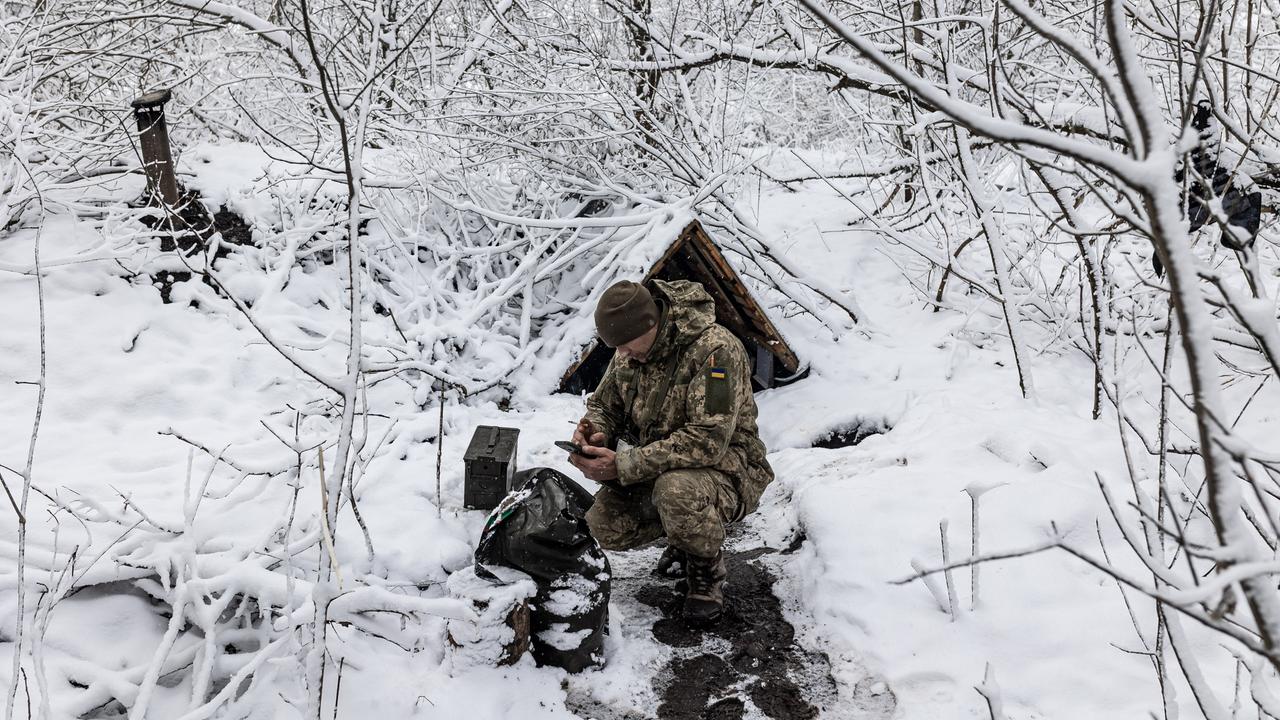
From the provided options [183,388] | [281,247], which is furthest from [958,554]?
[281,247]

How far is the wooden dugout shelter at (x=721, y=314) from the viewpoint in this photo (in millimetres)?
5438

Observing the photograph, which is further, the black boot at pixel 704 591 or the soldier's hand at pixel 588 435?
the soldier's hand at pixel 588 435

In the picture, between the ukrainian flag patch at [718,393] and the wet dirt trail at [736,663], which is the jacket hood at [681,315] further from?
the wet dirt trail at [736,663]

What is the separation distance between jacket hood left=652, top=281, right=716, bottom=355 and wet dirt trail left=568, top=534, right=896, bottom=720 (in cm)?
121

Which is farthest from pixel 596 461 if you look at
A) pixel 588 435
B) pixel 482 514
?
pixel 482 514

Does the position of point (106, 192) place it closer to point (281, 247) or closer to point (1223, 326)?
point (281, 247)

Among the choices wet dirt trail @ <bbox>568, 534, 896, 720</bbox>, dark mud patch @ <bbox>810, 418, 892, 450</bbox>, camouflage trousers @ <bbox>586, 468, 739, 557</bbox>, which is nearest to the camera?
wet dirt trail @ <bbox>568, 534, 896, 720</bbox>

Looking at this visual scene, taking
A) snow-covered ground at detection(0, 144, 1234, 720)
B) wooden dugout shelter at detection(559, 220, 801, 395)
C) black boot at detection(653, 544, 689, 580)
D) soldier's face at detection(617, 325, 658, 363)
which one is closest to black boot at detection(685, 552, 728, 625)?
snow-covered ground at detection(0, 144, 1234, 720)

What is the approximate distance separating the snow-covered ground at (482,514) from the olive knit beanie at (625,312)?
1.29 metres

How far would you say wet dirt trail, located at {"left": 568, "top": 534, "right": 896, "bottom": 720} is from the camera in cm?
280

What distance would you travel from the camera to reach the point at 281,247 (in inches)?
233

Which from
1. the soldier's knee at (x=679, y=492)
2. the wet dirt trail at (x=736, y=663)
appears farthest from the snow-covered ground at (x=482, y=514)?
the soldier's knee at (x=679, y=492)

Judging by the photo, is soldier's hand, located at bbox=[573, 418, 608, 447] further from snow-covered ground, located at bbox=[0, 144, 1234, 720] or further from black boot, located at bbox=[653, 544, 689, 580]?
snow-covered ground, located at bbox=[0, 144, 1234, 720]

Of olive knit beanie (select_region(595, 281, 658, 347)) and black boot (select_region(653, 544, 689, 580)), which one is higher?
olive knit beanie (select_region(595, 281, 658, 347))
